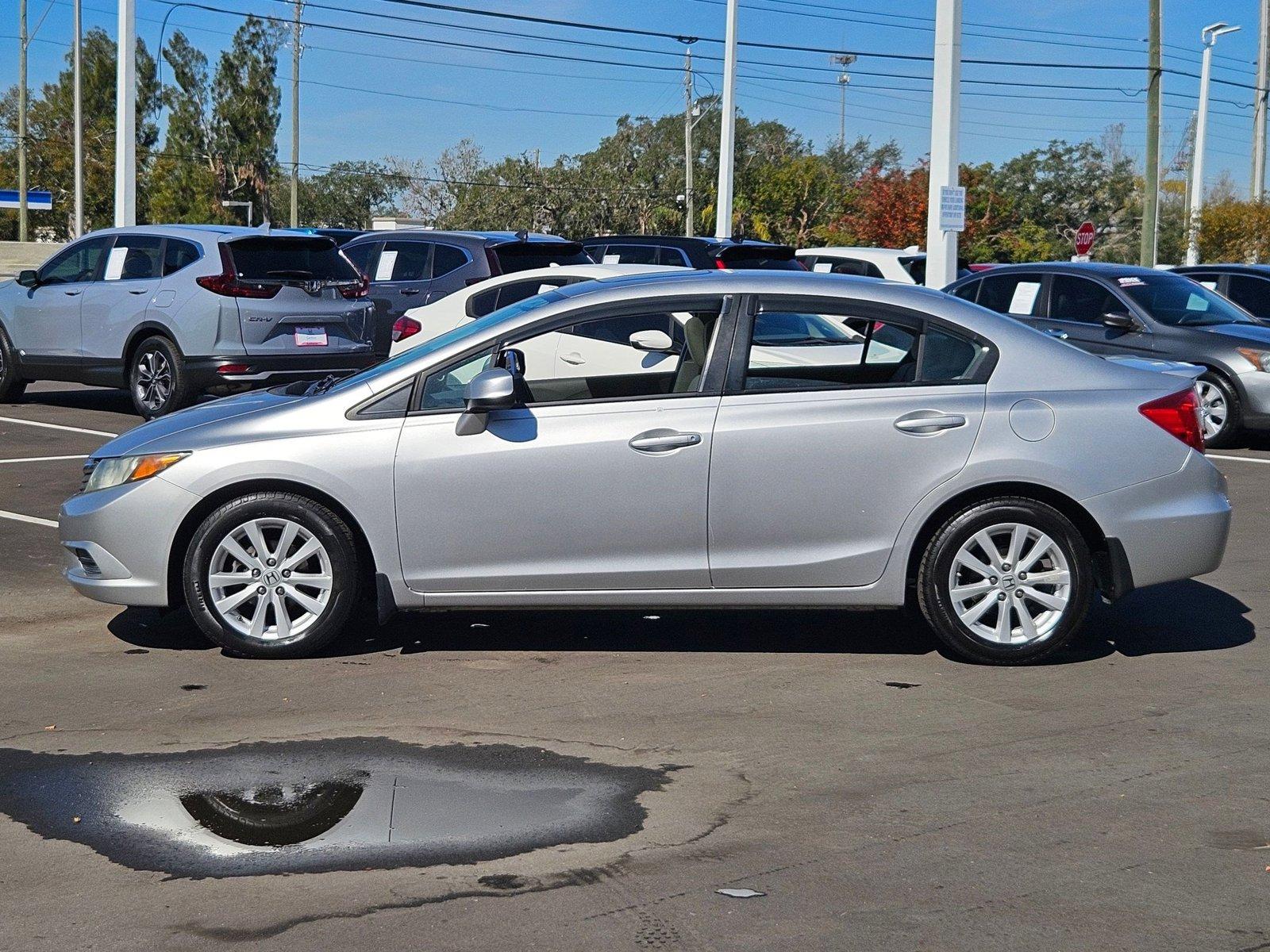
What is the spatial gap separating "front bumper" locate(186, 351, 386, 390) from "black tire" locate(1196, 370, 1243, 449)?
24.5 ft

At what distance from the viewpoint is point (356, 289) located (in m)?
14.2

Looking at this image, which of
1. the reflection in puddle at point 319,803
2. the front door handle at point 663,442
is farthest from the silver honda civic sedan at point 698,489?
the reflection in puddle at point 319,803

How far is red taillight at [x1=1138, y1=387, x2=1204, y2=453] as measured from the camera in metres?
6.36

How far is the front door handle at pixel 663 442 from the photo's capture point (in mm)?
6160

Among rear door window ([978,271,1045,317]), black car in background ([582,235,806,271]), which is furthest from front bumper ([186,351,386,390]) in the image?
black car in background ([582,235,806,271])

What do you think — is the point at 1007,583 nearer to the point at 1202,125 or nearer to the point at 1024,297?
the point at 1024,297

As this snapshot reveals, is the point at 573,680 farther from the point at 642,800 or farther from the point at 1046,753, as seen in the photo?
the point at 1046,753

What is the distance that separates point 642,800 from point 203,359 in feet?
32.6

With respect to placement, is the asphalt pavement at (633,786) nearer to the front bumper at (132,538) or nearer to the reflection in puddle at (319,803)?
→ the reflection in puddle at (319,803)

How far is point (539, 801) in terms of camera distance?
465cm

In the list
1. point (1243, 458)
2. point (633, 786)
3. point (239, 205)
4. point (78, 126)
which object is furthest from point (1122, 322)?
point (239, 205)

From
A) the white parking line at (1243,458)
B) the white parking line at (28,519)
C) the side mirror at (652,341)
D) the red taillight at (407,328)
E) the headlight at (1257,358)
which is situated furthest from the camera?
the headlight at (1257,358)

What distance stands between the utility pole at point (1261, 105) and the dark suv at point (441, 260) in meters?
27.4

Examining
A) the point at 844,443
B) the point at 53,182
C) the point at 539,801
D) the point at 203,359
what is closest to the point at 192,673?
the point at 539,801
